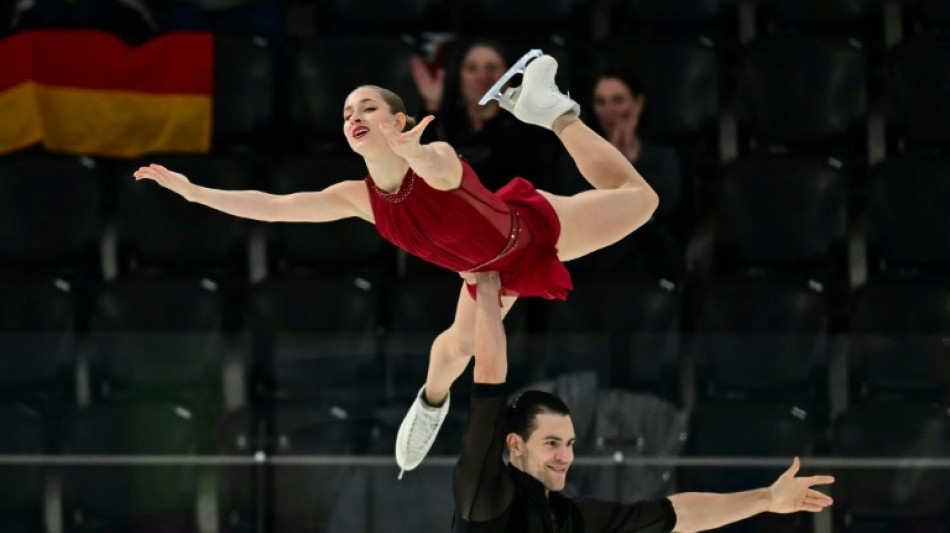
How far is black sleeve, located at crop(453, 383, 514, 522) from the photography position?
14.1 ft

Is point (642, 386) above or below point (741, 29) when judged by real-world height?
below

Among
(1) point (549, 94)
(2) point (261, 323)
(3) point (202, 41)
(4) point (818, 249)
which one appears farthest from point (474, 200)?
(3) point (202, 41)

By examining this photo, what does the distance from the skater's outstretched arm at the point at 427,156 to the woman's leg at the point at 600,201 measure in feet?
1.44

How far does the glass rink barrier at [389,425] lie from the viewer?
548cm

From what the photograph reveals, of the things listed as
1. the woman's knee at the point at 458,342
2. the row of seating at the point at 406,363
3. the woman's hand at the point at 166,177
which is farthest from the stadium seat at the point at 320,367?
the woman's hand at the point at 166,177

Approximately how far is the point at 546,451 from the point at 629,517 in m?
0.28

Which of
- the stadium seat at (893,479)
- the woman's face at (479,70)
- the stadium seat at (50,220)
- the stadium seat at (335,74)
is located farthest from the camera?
the stadium seat at (335,74)

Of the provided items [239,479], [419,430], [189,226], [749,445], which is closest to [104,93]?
[189,226]

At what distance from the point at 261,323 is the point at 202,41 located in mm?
1601

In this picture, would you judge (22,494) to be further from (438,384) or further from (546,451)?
(546,451)

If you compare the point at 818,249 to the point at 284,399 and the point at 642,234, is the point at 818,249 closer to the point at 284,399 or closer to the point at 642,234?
the point at 642,234

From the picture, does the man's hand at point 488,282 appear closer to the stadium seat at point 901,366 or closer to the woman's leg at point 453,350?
the woman's leg at point 453,350

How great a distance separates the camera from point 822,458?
551 cm

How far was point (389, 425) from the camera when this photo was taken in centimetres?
564
